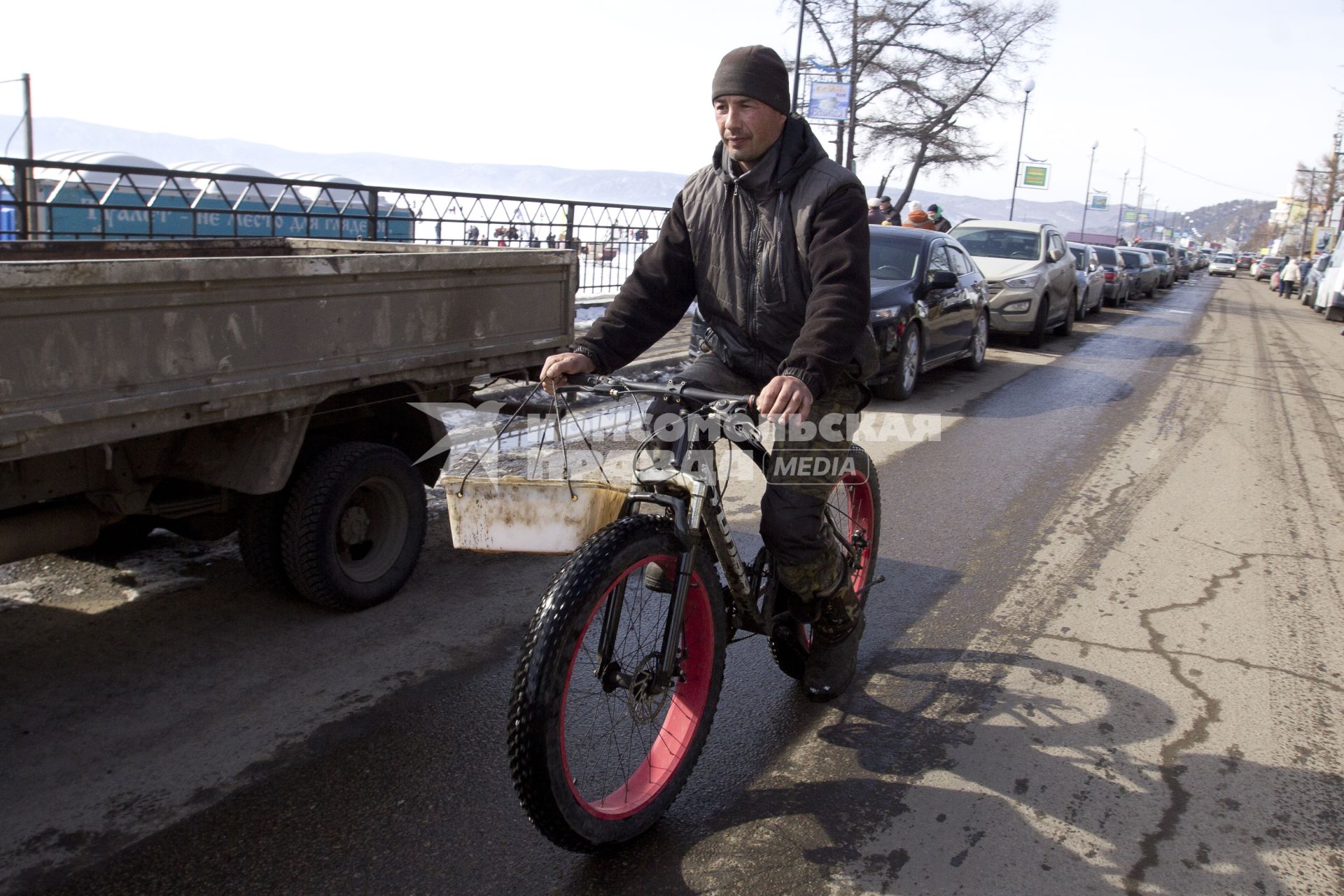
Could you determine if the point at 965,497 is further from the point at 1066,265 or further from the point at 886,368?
the point at 1066,265

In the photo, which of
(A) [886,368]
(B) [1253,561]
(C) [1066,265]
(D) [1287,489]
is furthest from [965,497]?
(C) [1066,265]

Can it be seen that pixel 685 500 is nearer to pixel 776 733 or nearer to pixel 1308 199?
pixel 776 733

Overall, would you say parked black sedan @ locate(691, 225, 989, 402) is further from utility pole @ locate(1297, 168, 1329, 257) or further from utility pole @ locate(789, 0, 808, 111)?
utility pole @ locate(1297, 168, 1329, 257)

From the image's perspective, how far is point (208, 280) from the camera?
365 centimetres

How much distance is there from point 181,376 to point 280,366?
47 centimetres

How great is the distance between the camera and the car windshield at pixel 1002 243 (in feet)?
53.7

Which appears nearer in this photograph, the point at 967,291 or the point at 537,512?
the point at 537,512

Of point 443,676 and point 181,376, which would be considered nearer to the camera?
point 181,376

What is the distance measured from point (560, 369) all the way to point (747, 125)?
2.93 feet

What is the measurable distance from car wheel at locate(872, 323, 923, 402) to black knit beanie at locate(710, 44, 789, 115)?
743 centimetres

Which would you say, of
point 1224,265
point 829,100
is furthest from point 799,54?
point 1224,265

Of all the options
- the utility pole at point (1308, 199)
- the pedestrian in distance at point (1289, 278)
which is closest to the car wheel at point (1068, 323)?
the pedestrian in distance at point (1289, 278)

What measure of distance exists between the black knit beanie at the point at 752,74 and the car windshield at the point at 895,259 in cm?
795

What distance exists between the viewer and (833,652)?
3701 mm
